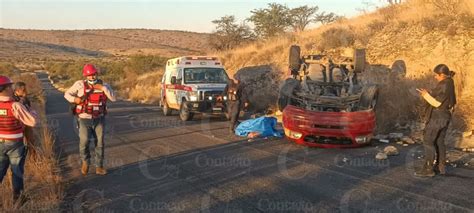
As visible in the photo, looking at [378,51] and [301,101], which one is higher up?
[378,51]

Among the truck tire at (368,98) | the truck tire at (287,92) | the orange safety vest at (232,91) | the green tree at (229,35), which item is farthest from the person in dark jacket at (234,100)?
the green tree at (229,35)

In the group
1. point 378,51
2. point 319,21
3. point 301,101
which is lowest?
point 301,101

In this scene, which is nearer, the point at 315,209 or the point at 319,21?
the point at 315,209

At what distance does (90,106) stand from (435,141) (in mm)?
6066

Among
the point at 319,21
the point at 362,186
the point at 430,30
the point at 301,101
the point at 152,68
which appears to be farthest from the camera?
the point at 152,68

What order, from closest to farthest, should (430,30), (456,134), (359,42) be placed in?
(456,134) → (430,30) → (359,42)

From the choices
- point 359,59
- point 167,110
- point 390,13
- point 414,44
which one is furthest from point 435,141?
point 390,13

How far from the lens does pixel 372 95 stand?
12.3 meters

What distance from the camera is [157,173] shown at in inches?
367

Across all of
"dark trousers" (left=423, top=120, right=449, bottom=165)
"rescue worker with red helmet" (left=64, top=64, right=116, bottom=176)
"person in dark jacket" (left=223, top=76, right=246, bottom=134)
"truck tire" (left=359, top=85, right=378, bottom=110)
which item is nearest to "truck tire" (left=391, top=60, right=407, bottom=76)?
"truck tire" (left=359, top=85, right=378, bottom=110)

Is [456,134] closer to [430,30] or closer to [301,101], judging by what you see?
[301,101]

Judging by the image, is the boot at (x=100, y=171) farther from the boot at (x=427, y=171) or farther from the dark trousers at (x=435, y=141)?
the dark trousers at (x=435, y=141)

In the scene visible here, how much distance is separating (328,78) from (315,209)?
7510 mm

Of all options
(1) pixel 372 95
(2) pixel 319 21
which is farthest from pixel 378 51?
(2) pixel 319 21
